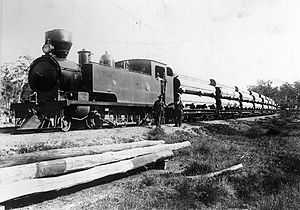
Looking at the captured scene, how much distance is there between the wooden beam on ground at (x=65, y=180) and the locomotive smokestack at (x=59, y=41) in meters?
6.54

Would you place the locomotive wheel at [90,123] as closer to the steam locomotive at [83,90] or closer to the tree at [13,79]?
the steam locomotive at [83,90]

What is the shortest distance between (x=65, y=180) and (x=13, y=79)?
39628 mm

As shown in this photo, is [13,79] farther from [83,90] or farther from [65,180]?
[65,180]

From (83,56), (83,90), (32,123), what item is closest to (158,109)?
(83,90)

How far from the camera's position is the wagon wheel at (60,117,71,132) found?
11312 mm

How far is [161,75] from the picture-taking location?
741 inches

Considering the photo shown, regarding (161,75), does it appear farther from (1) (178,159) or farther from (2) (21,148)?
(2) (21,148)

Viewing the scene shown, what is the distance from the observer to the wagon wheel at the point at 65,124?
445 inches

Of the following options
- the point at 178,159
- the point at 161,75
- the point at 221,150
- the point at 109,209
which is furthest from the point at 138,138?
the point at 161,75

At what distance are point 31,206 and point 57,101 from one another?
686 centimetres

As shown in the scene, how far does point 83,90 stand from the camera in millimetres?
Answer: 13117

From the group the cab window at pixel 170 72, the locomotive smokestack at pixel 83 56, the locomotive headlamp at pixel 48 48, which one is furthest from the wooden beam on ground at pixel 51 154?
the cab window at pixel 170 72

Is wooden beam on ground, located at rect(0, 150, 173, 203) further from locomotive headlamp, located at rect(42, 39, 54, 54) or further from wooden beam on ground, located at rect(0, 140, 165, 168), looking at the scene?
locomotive headlamp, located at rect(42, 39, 54, 54)

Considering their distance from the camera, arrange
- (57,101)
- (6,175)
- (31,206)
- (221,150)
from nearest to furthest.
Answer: (6,175) < (31,206) < (221,150) < (57,101)
